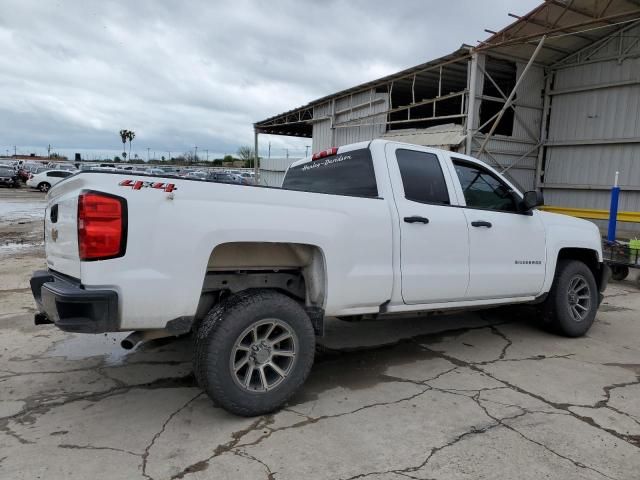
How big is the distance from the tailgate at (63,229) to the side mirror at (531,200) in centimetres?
389

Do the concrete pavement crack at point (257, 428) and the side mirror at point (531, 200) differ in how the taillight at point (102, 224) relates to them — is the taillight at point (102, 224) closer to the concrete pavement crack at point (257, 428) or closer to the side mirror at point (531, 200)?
the concrete pavement crack at point (257, 428)

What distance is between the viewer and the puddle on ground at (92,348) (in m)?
4.38

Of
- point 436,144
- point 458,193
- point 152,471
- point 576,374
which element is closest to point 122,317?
point 152,471

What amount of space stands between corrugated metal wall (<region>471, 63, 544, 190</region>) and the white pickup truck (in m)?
11.7

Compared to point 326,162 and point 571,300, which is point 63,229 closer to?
point 326,162

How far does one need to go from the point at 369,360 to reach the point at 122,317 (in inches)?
96.5

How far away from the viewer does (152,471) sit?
8.57 feet

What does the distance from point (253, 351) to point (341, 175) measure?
183 cm

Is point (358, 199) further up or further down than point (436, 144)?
further down

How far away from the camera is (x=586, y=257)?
557 centimetres

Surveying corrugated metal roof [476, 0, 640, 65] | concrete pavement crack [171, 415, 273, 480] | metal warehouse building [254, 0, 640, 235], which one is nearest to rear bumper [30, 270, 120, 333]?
concrete pavement crack [171, 415, 273, 480]

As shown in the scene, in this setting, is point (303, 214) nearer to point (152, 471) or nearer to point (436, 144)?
point (152, 471)

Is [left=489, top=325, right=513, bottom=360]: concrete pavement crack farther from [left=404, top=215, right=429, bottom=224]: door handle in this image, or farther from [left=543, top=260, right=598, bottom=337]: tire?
[left=404, top=215, right=429, bottom=224]: door handle

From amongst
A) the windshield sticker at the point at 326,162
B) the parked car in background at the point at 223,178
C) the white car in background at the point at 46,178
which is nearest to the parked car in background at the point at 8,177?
the white car in background at the point at 46,178
